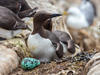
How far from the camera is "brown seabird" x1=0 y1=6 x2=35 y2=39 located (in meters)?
8.16

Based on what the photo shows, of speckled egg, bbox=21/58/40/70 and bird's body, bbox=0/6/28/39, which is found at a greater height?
bird's body, bbox=0/6/28/39

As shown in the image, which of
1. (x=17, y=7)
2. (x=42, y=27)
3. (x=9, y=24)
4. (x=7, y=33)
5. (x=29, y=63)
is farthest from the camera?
(x=17, y=7)

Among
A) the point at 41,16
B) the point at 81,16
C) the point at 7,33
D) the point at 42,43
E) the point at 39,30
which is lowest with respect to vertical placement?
A: the point at 81,16

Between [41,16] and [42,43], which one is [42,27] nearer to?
[41,16]

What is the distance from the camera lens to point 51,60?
7.81 metres

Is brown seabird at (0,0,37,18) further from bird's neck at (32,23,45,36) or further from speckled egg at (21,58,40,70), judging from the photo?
speckled egg at (21,58,40,70)

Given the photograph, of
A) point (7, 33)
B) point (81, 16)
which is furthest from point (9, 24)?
point (81, 16)

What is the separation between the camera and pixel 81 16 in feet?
69.6

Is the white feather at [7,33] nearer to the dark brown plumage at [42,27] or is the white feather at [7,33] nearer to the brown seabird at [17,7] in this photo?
the brown seabird at [17,7]

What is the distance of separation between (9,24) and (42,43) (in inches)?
44.8

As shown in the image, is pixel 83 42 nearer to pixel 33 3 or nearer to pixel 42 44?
pixel 33 3

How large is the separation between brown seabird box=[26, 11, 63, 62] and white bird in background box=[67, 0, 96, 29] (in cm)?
1159

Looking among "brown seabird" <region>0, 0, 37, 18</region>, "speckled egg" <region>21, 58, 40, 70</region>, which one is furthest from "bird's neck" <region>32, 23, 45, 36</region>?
"brown seabird" <region>0, 0, 37, 18</region>

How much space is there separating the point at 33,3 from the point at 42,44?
12.1 ft
